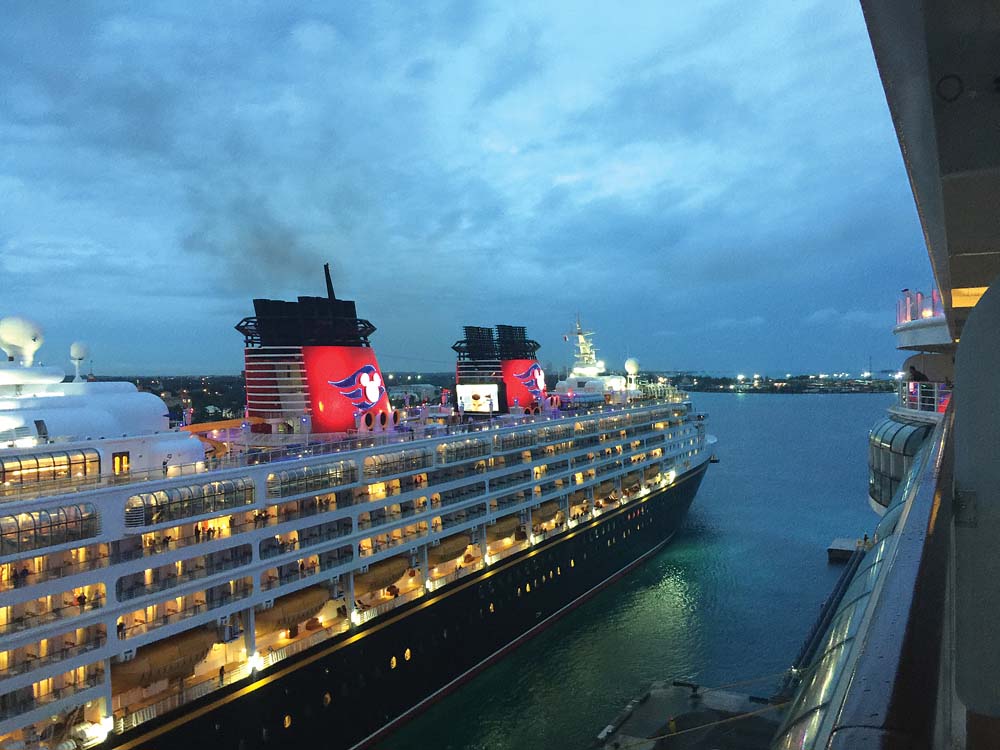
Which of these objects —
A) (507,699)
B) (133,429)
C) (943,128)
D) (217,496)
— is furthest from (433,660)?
(943,128)

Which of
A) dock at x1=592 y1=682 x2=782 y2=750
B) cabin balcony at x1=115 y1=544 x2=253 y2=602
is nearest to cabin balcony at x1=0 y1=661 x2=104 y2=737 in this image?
cabin balcony at x1=115 y1=544 x2=253 y2=602

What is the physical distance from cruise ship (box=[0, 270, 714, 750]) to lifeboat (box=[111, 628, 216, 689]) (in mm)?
51

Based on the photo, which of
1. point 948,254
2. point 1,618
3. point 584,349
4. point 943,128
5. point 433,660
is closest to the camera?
point 943,128

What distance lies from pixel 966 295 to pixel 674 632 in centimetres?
1805

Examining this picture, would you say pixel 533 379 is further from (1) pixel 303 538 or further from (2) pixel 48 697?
(2) pixel 48 697

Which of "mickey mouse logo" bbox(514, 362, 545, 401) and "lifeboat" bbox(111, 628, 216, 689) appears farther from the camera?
"mickey mouse logo" bbox(514, 362, 545, 401)

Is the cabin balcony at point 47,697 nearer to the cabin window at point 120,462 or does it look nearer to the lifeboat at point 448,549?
the cabin window at point 120,462

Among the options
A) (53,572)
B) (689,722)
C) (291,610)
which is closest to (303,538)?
(291,610)

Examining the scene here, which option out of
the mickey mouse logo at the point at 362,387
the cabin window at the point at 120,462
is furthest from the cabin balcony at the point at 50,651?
the mickey mouse logo at the point at 362,387

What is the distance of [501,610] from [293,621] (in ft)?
29.0

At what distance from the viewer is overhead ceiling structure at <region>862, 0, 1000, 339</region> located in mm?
3754

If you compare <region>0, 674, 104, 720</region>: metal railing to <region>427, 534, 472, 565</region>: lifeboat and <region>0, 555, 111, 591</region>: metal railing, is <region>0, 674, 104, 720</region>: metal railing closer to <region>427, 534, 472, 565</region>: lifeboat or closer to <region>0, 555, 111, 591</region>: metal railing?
<region>0, 555, 111, 591</region>: metal railing

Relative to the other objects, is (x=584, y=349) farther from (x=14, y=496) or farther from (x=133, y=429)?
(x=14, y=496)

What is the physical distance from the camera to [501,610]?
22703 millimetres
